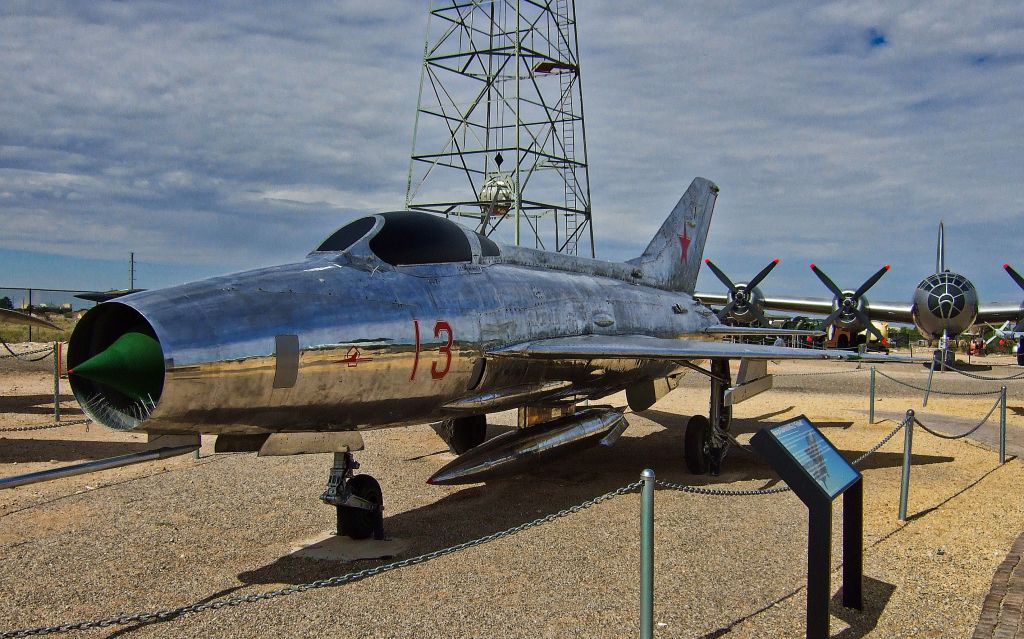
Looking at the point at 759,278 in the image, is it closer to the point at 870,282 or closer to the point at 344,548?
the point at 870,282

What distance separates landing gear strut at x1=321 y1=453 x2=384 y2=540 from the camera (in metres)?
6.64

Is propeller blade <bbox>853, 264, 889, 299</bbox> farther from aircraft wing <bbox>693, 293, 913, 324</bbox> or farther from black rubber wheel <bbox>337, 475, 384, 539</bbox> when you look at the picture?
black rubber wheel <bbox>337, 475, 384, 539</bbox>

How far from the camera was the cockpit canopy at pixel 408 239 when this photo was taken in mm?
6777

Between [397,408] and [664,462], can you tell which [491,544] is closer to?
[397,408]

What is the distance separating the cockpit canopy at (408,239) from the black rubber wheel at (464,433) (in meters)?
4.17

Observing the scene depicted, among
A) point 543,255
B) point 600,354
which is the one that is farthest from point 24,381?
point 600,354

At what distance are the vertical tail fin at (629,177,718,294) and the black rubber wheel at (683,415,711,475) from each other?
8.83ft

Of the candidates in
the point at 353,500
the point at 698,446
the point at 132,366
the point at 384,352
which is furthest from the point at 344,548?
the point at 698,446

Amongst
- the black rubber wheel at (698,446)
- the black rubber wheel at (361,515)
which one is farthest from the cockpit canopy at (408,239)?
the black rubber wheel at (698,446)

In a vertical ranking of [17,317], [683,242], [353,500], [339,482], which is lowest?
[353,500]

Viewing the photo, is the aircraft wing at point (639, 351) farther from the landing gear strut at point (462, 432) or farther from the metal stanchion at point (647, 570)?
the metal stanchion at point (647, 570)

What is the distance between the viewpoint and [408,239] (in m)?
6.98

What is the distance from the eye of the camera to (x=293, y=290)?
18.7ft

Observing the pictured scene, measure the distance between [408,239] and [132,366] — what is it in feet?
9.52
